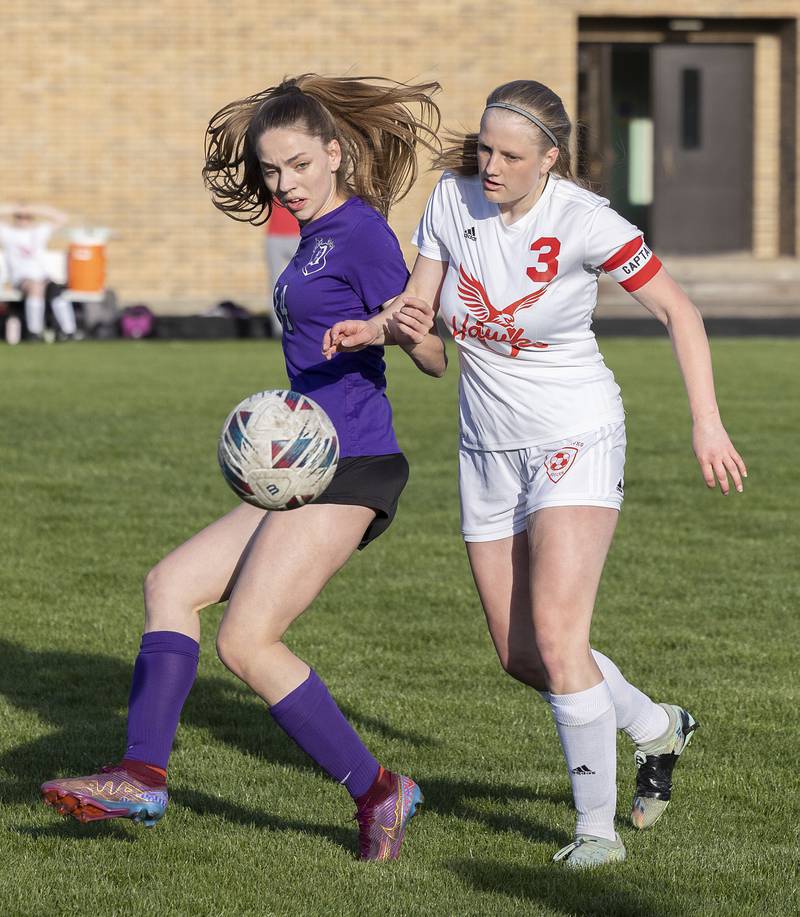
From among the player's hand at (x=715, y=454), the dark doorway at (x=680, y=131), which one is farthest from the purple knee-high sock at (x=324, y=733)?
the dark doorway at (x=680, y=131)

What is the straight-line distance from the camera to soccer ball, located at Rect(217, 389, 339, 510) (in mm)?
4355

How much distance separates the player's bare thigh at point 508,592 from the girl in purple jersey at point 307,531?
31 cm

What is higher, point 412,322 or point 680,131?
point 412,322

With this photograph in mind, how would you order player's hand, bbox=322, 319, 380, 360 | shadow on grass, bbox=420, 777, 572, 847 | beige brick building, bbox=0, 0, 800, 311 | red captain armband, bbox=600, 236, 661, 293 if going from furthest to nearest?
beige brick building, bbox=0, 0, 800, 311
shadow on grass, bbox=420, 777, 572, 847
red captain armband, bbox=600, 236, 661, 293
player's hand, bbox=322, 319, 380, 360

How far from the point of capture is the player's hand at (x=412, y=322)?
14.5 ft

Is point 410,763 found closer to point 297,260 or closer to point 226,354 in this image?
point 297,260

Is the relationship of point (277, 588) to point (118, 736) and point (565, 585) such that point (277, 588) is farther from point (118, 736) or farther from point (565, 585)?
point (118, 736)

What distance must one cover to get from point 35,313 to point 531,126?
19.0 m

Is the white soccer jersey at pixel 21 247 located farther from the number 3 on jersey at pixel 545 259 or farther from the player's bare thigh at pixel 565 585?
the player's bare thigh at pixel 565 585

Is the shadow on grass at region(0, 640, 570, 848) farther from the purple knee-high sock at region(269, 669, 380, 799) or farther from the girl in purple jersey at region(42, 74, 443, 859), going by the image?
the girl in purple jersey at region(42, 74, 443, 859)

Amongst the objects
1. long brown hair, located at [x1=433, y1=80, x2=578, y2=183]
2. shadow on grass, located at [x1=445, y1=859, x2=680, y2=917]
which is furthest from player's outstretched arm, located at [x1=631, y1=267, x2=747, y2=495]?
shadow on grass, located at [x1=445, y1=859, x2=680, y2=917]

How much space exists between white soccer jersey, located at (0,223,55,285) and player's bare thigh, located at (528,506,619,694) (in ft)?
61.5

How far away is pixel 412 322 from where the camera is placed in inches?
174

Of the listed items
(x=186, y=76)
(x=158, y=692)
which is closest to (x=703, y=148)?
(x=186, y=76)
